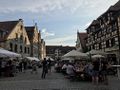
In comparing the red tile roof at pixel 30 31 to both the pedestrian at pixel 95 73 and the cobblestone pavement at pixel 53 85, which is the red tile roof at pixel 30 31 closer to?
the cobblestone pavement at pixel 53 85

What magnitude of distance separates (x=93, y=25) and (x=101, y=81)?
38758 millimetres

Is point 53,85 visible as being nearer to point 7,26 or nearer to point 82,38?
point 7,26

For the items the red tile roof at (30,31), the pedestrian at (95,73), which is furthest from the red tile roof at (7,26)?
the pedestrian at (95,73)

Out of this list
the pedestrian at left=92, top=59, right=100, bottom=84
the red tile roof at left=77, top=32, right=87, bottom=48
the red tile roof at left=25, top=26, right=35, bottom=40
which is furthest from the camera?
the red tile roof at left=77, top=32, right=87, bottom=48

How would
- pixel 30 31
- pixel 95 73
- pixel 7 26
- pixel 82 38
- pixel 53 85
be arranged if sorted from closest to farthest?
pixel 53 85
pixel 95 73
pixel 7 26
pixel 30 31
pixel 82 38

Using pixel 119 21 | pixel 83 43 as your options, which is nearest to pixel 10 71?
pixel 119 21

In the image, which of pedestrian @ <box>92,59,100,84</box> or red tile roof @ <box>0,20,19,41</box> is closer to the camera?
pedestrian @ <box>92,59,100,84</box>

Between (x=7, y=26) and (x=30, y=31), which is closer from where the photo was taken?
(x=7, y=26)

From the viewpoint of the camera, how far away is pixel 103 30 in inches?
1949

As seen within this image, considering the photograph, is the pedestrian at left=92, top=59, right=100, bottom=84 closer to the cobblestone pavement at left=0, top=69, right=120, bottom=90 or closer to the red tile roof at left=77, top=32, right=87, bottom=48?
the cobblestone pavement at left=0, top=69, right=120, bottom=90

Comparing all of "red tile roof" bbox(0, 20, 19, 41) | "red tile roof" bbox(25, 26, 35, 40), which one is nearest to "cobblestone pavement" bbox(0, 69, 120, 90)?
"red tile roof" bbox(0, 20, 19, 41)

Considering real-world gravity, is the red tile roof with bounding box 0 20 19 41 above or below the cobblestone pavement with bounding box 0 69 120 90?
above

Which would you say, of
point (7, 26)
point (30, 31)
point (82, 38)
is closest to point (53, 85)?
point (7, 26)

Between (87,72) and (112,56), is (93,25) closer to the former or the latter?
(112,56)
